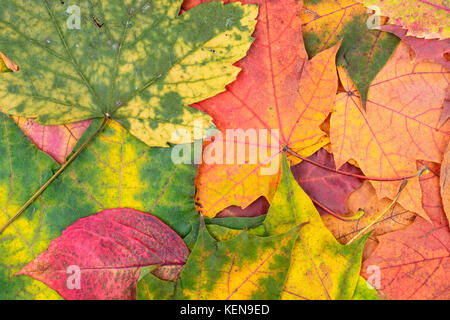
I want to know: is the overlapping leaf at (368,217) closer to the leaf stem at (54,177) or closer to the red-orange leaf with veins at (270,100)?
the red-orange leaf with veins at (270,100)

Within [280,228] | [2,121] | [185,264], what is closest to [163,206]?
[185,264]

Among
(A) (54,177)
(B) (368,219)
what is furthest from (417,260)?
(A) (54,177)

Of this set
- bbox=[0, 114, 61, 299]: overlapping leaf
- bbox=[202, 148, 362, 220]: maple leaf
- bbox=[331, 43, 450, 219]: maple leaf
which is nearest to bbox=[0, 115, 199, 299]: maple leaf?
bbox=[0, 114, 61, 299]: overlapping leaf

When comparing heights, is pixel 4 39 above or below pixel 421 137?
above

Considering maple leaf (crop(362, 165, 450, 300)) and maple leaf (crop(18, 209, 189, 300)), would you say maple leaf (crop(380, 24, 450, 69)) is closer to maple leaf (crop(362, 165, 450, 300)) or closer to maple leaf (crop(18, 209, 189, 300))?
maple leaf (crop(362, 165, 450, 300))

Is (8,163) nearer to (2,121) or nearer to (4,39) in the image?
(2,121)

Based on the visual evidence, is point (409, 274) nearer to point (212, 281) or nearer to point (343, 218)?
point (343, 218)

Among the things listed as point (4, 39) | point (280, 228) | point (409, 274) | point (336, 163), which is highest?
point (4, 39)
